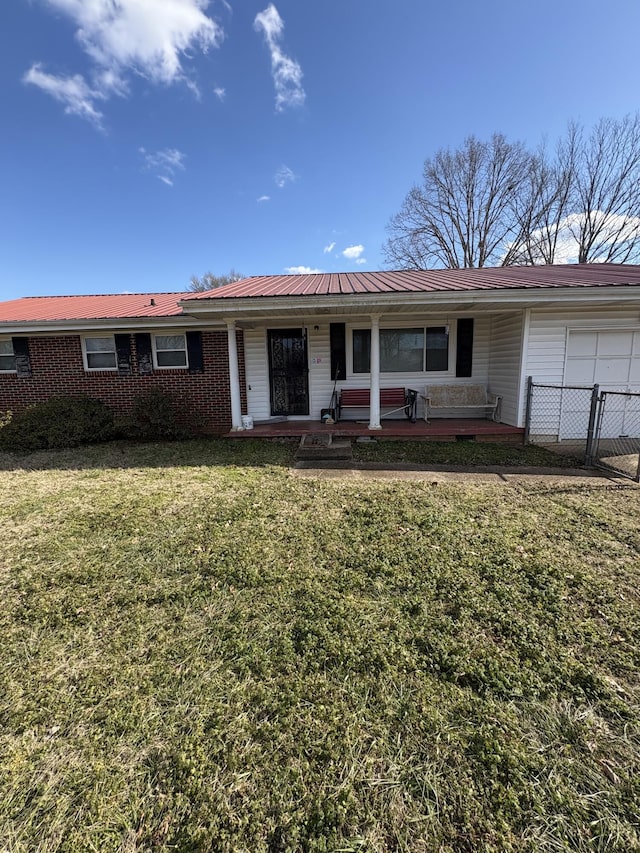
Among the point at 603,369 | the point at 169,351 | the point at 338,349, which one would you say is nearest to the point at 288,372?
the point at 338,349

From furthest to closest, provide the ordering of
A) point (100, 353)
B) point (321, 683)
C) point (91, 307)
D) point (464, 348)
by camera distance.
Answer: point (91, 307) < point (100, 353) < point (464, 348) < point (321, 683)

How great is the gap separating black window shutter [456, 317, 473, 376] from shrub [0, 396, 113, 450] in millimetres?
7887

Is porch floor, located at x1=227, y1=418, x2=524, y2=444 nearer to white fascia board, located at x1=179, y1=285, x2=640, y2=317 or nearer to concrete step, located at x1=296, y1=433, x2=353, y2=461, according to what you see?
concrete step, located at x1=296, y1=433, x2=353, y2=461

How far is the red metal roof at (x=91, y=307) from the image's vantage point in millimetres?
8602

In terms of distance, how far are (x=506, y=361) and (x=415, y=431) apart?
2.61 metres

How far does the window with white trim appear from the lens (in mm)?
9016

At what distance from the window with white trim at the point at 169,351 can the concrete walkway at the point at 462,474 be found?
471cm

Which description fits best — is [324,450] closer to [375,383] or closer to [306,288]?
[375,383]

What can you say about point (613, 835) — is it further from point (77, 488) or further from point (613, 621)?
point (77, 488)

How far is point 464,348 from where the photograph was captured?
8.90 metres

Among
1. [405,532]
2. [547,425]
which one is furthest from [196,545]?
[547,425]

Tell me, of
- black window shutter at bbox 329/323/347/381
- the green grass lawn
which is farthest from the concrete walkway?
black window shutter at bbox 329/323/347/381

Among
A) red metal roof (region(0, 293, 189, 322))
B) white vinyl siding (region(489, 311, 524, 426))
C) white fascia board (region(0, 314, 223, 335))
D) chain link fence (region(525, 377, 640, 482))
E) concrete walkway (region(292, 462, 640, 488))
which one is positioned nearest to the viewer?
concrete walkway (region(292, 462, 640, 488))

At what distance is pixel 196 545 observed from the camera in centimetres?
361
